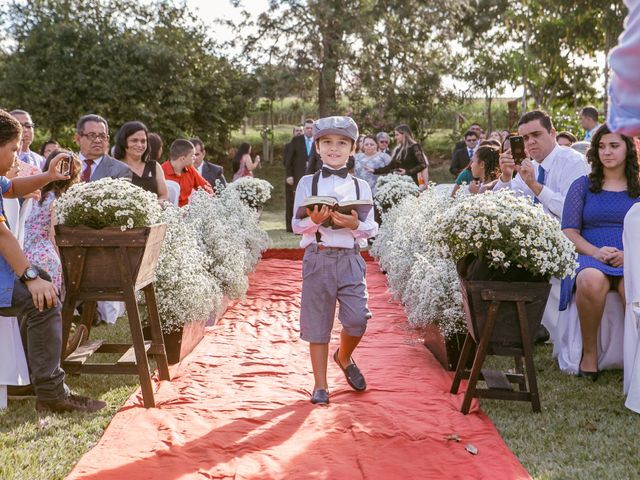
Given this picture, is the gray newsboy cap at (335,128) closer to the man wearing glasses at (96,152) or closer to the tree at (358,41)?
the man wearing glasses at (96,152)

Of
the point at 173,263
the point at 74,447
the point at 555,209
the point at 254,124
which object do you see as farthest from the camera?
the point at 254,124

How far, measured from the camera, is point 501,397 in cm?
473

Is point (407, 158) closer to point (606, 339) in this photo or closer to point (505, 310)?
point (606, 339)

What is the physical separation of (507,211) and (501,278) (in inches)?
15.9

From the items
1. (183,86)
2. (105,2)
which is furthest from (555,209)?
(105,2)

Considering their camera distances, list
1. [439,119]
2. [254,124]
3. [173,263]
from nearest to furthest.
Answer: [173,263] → [439,119] → [254,124]

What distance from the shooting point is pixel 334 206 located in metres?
4.67

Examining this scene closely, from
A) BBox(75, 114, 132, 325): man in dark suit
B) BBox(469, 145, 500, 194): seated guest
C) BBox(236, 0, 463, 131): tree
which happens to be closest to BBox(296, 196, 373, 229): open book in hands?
BBox(75, 114, 132, 325): man in dark suit

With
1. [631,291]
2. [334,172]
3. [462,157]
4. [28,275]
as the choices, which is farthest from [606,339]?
[462,157]

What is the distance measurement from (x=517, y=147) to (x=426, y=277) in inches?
47.2

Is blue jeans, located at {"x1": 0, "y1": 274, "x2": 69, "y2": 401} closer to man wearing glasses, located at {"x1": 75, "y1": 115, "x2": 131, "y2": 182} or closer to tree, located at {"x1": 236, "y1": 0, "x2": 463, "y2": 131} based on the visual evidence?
man wearing glasses, located at {"x1": 75, "y1": 115, "x2": 131, "y2": 182}

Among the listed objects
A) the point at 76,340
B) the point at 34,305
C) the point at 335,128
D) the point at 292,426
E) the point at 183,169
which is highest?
the point at 335,128

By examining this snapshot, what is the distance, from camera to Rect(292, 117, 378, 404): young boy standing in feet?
15.9

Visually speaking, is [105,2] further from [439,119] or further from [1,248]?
[1,248]
